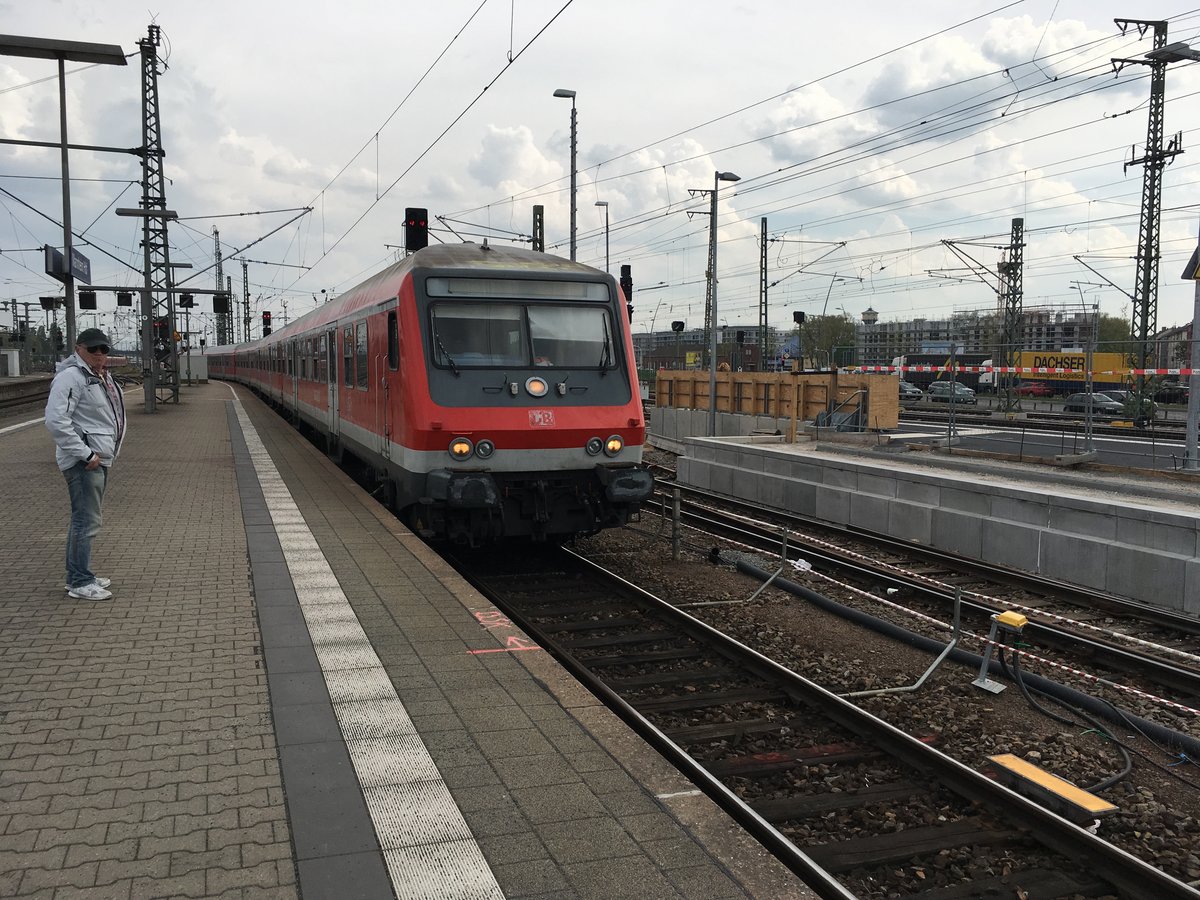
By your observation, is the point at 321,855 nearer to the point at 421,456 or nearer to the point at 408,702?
the point at 408,702

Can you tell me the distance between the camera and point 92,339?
6328 millimetres

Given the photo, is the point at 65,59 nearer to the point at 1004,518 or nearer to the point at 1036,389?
the point at 1004,518

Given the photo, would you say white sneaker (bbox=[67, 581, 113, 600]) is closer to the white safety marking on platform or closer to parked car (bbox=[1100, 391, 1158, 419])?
the white safety marking on platform

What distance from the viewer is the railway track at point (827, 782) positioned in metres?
4.07

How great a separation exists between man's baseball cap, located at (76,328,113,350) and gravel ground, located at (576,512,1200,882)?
206 inches

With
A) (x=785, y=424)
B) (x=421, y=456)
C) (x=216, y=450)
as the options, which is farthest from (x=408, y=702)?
(x=785, y=424)

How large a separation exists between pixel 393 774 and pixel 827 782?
2383mm

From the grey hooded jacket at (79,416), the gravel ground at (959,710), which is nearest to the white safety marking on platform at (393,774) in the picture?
the grey hooded jacket at (79,416)

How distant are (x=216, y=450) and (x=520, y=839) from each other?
15.8 m

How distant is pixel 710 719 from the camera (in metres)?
5.97

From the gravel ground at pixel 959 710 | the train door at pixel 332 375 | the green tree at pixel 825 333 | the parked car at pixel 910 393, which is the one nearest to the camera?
the gravel ground at pixel 959 710

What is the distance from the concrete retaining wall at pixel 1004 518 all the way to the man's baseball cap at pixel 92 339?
8.98 meters

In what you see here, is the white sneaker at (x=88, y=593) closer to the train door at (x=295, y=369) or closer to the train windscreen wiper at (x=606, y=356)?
the train windscreen wiper at (x=606, y=356)

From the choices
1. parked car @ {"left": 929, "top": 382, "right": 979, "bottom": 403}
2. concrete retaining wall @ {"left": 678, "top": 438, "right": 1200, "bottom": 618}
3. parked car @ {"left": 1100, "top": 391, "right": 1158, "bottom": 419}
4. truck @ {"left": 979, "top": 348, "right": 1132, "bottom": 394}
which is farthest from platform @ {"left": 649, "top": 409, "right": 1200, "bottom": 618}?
parked car @ {"left": 929, "top": 382, "right": 979, "bottom": 403}
